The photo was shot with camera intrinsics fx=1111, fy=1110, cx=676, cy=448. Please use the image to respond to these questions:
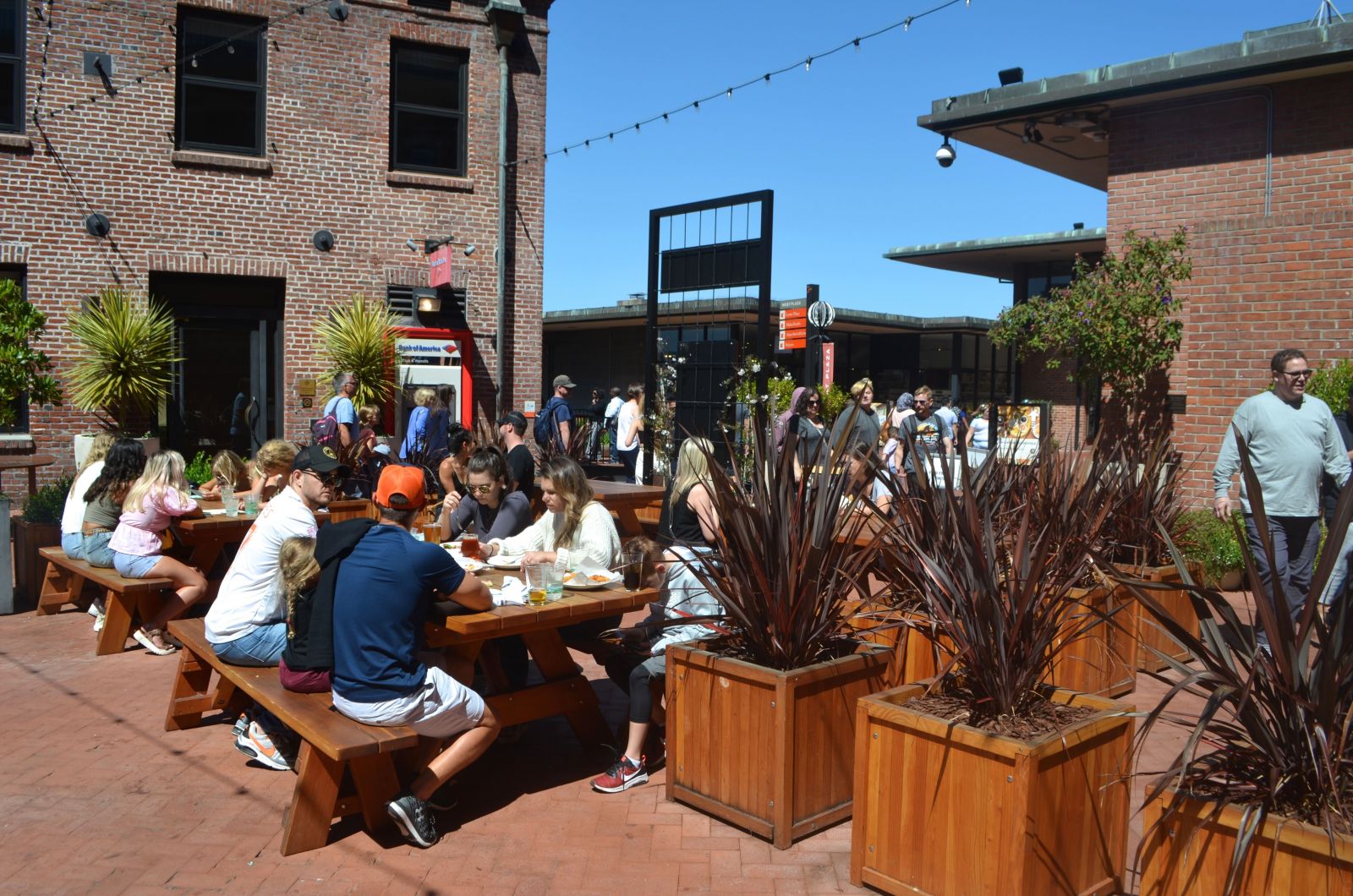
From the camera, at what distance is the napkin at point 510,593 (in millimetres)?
4598

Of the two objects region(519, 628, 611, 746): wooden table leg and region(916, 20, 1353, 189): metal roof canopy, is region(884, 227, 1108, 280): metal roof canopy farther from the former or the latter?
region(519, 628, 611, 746): wooden table leg

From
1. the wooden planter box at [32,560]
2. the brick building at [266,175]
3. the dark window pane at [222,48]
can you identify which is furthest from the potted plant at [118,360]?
the dark window pane at [222,48]

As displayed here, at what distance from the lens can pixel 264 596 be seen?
495 cm

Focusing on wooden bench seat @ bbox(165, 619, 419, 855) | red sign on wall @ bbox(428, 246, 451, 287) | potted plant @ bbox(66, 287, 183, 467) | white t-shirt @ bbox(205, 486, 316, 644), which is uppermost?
red sign on wall @ bbox(428, 246, 451, 287)

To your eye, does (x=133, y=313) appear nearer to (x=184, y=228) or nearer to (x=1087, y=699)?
(x=184, y=228)

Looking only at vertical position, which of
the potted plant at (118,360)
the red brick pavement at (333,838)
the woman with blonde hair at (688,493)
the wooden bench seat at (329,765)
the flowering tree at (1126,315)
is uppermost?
the flowering tree at (1126,315)

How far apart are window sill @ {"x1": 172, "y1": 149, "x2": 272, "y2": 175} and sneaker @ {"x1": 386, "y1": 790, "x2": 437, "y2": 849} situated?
36.4 ft

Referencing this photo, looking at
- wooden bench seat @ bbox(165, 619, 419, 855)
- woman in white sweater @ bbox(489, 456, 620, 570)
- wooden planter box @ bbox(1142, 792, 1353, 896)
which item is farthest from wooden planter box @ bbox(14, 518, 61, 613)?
wooden planter box @ bbox(1142, 792, 1353, 896)

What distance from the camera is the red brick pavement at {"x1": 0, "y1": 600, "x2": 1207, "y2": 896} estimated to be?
3.78 metres

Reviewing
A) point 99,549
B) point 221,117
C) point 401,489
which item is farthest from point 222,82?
point 401,489

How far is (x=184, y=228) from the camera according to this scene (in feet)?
42.8

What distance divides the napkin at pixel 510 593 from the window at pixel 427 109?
10814 millimetres

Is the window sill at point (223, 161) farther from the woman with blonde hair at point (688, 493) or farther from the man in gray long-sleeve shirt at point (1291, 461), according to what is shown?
the man in gray long-sleeve shirt at point (1291, 461)

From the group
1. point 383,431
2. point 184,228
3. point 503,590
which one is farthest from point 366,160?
point 503,590
